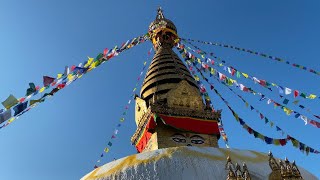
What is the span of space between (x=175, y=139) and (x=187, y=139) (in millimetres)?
622

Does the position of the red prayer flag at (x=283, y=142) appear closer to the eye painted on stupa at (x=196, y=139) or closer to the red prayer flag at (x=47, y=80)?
the eye painted on stupa at (x=196, y=139)

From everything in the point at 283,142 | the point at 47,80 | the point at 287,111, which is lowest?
the point at 283,142

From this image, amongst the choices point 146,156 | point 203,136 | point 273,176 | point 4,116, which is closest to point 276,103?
point 203,136

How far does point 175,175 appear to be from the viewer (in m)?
8.52

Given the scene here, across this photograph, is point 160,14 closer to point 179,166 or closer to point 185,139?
point 185,139

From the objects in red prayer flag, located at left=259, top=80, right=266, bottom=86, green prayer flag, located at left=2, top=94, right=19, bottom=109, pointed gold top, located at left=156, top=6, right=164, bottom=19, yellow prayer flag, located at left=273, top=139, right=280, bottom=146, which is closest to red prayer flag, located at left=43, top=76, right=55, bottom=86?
green prayer flag, located at left=2, top=94, right=19, bottom=109

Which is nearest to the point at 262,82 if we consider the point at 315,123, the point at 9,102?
the point at 315,123

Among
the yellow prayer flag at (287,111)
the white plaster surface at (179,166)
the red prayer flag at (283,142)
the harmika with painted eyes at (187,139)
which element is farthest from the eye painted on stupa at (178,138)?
the white plaster surface at (179,166)

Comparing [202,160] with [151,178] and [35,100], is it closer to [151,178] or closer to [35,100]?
[151,178]

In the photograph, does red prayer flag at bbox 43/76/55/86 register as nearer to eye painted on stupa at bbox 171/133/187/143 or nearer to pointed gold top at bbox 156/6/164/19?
eye painted on stupa at bbox 171/133/187/143

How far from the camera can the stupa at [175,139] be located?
8.59 m

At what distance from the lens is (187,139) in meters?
17.8

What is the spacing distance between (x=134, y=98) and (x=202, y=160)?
12478 mm

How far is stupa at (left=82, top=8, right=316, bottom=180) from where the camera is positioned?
28.2 feet
